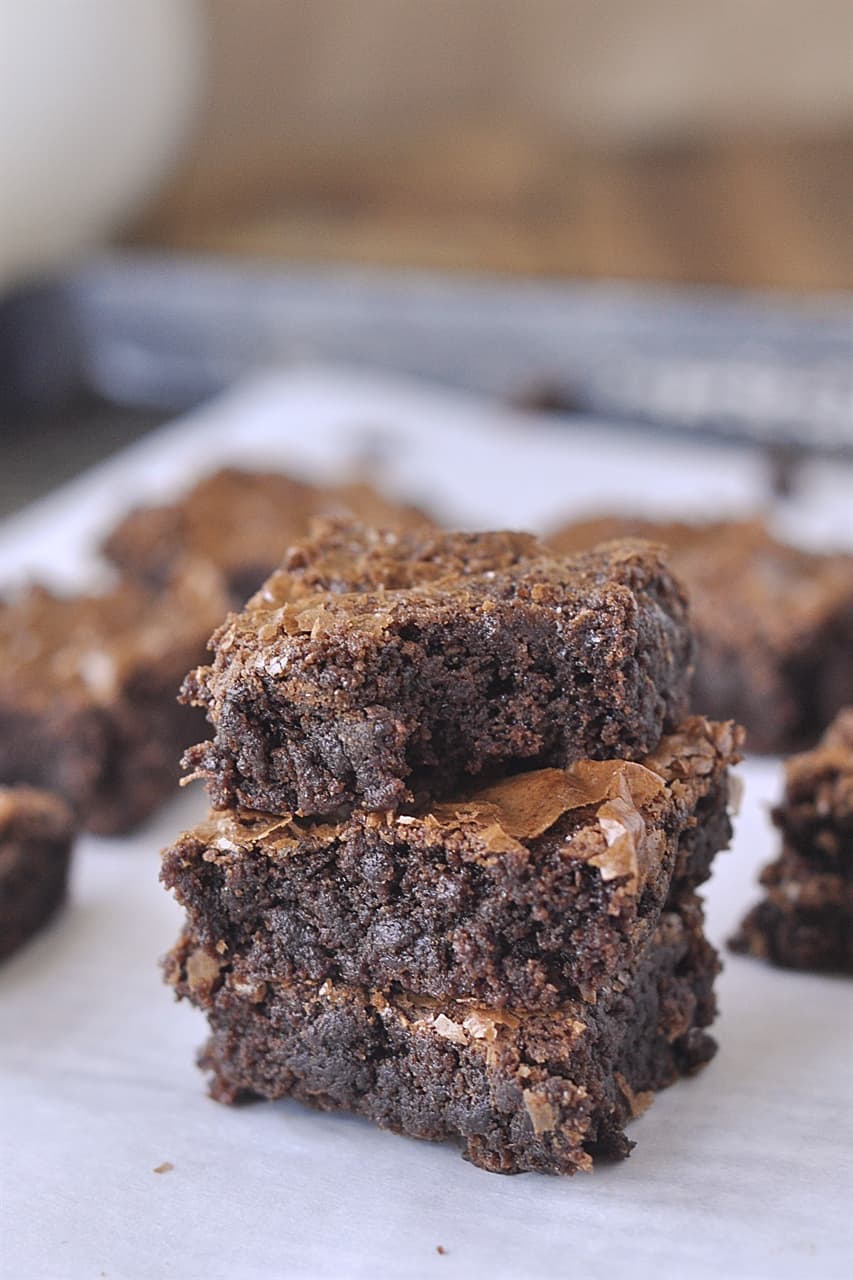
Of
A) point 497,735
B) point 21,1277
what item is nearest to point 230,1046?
point 21,1277

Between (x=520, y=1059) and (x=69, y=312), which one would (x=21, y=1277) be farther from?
(x=69, y=312)

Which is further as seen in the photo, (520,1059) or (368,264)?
(368,264)

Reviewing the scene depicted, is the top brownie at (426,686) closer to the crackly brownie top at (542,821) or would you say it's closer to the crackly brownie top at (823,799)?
the crackly brownie top at (542,821)

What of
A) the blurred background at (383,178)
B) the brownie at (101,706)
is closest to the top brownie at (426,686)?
the brownie at (101,706)

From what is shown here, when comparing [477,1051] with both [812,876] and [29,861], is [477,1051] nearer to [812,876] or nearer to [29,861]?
[812,876]

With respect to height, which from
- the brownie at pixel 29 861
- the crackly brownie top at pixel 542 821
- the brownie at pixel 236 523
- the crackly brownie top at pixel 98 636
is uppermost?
the crackly brownie top at pixel 542 821

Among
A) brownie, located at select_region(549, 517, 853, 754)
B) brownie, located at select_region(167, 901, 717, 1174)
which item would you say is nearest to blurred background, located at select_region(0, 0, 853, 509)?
brownie, located at select_region(549, 517, 853, 754)
